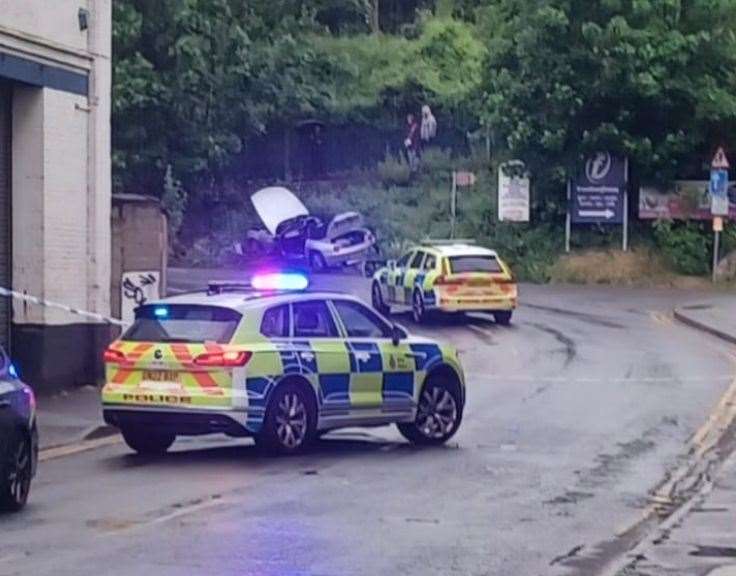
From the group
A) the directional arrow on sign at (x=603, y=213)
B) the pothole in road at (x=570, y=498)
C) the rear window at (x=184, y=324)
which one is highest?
the directional arrow on sign at (x=603, y=213)

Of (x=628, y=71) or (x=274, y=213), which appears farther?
(x=274, y=213)

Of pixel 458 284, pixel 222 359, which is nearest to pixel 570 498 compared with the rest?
pixel 222 359

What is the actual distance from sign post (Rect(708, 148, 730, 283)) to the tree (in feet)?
5.70

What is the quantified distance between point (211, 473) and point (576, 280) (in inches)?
1254

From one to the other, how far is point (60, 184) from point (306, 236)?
1111 inches

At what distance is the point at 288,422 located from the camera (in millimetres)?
17234

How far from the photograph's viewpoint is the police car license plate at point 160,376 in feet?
55.0

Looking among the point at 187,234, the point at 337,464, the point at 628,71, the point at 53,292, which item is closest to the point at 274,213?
the point at 187,234

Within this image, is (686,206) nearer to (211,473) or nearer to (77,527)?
(211,473)

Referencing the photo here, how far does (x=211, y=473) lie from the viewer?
52.7 feet

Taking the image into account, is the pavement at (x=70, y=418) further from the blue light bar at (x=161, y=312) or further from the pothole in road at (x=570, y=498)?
the pothole in road at (x=570, y=498)

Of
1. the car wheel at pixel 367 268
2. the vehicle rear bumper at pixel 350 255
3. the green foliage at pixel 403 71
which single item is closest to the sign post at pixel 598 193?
the car wheel at pixel 367 268

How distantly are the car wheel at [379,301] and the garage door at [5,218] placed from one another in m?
15.4

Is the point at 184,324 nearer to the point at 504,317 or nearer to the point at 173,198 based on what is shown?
the point at 504,317
